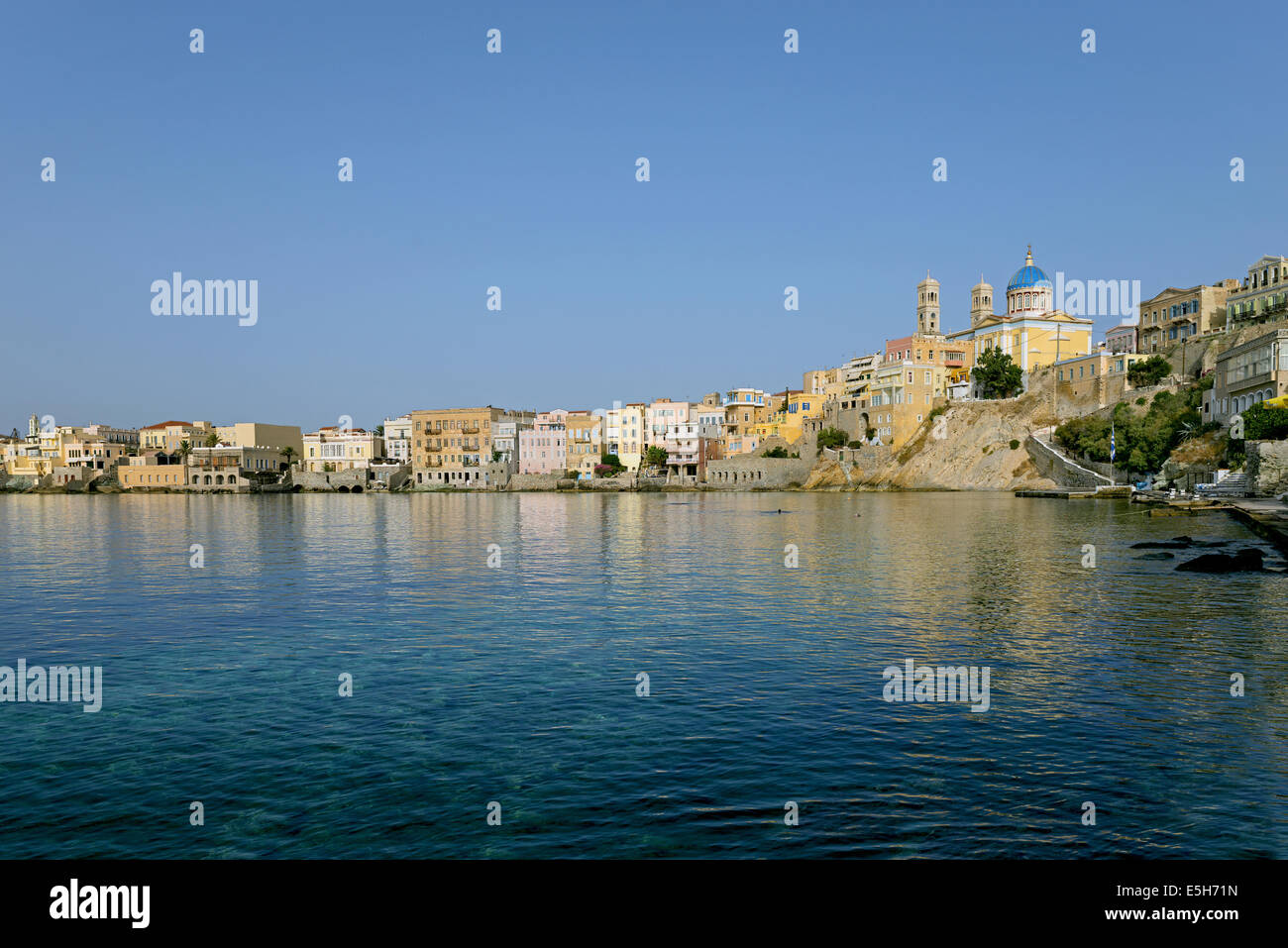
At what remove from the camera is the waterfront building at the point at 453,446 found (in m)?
157

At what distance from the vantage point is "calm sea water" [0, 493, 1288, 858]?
36.9 feet

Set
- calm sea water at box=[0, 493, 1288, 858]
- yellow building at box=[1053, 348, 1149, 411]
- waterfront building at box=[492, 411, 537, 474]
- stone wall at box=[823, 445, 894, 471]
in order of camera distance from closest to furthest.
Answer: calm sea water at box=[0, 493, 1288, 858] < yellow building at box=[1053, 348, 1149, 411] < stone wall at box=[823, 445, 894, 471] < waterfront building at box=[492, 411, 537, 474]

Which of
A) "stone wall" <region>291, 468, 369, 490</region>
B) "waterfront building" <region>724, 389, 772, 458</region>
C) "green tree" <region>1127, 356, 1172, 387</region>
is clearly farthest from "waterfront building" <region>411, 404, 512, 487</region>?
"green tree" <region>1127, 356, 1172, 387</region>

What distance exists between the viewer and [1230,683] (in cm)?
1748

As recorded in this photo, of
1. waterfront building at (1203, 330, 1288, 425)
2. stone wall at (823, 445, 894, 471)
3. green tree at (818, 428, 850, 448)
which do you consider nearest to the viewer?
waterfront building at (1203, 330, 1288, 425)

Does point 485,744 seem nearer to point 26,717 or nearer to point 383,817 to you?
point 383,817

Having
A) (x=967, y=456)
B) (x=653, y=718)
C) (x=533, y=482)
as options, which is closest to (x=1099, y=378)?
(x=967, y=456)

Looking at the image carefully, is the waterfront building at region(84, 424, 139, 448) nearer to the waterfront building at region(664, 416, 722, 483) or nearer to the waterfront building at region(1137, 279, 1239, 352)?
the waterfront building at region(664, 416, 722, 483)

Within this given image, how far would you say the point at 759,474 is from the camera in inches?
5349

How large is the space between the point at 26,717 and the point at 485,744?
30.3 feet

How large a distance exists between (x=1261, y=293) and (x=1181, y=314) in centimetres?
1413

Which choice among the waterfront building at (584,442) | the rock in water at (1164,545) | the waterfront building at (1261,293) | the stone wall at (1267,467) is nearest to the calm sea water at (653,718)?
the rock in water at (1164,545)

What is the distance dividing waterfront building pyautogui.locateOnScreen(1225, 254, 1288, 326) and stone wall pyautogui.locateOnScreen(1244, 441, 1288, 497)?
123 ft

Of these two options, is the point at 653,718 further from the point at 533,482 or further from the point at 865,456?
the point at 533,482
